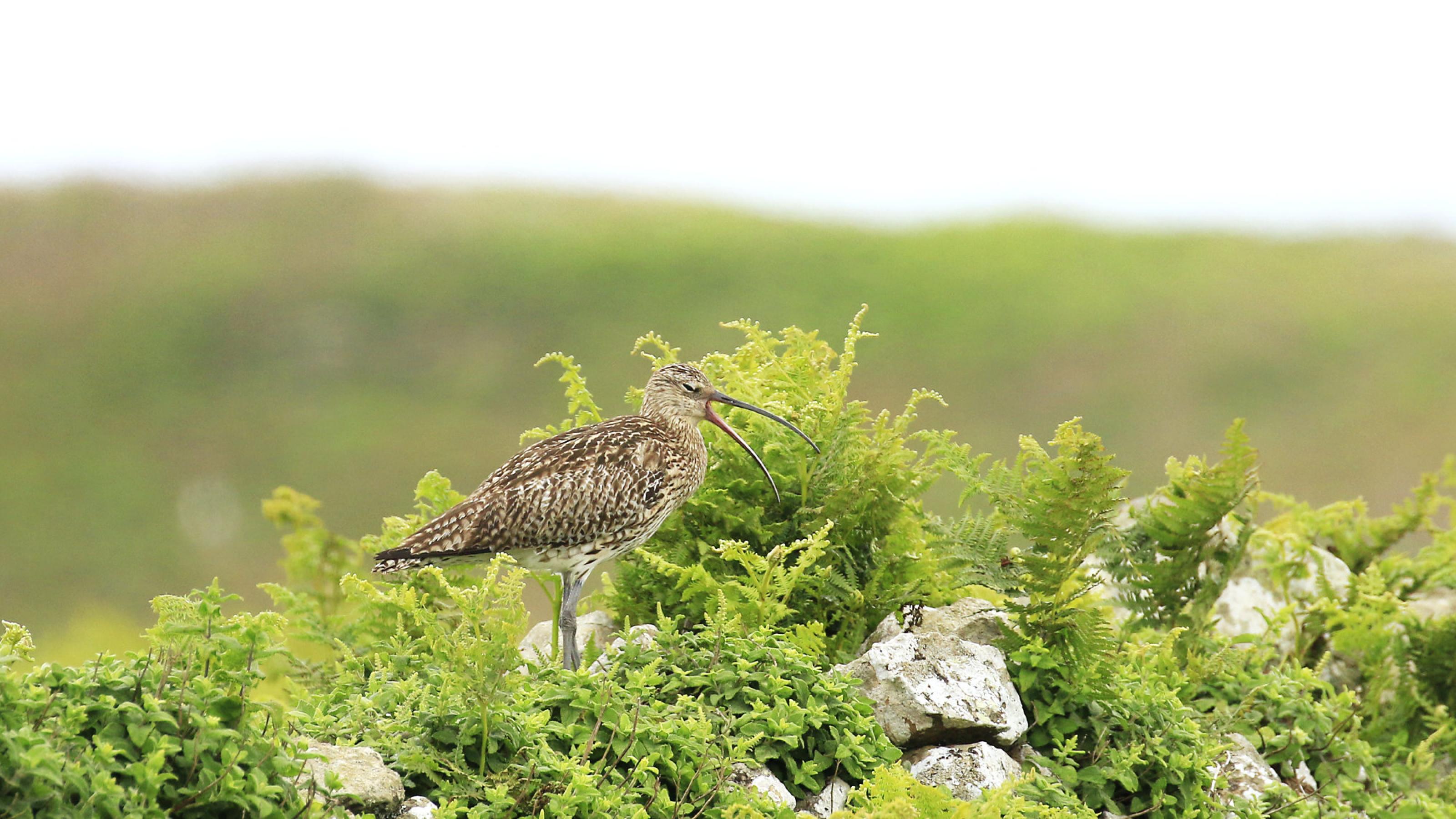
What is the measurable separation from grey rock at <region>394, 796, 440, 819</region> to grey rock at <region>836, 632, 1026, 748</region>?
195 centimetres

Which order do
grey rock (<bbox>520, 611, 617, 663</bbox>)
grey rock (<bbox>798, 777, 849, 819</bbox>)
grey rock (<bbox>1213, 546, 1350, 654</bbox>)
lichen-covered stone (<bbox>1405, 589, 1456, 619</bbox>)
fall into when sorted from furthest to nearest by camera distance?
lichen-covered stone (<bbox>1405, 589, 1456, 619</bbox>), grey rock (<bbox>1213, 546, 1350, 654</bbox>), grey rock (<bbox>520, 611, 617, 663</bbox>), grey rock (<bbox>798, 777, 849, 819</bbox>)

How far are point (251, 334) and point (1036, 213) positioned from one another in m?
27.3

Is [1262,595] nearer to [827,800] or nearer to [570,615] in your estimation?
[827,800]

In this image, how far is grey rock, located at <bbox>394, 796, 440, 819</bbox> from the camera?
14.4ft

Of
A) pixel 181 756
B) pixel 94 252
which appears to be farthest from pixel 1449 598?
pixel 94 252

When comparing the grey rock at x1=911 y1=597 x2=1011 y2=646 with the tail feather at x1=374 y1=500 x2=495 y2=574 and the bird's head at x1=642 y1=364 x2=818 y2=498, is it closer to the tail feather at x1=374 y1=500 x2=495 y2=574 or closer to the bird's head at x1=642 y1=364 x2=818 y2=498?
the bird's head at x1=642 y1=364 x2=818 y2=498

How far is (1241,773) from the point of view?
6027mm

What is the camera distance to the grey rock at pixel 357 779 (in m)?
4.19

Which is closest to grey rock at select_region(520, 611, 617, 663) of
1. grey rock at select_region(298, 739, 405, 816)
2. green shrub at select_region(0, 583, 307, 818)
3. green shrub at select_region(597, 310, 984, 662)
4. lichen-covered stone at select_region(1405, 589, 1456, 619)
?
green shrub at select_region(597, 310, 984, 662)

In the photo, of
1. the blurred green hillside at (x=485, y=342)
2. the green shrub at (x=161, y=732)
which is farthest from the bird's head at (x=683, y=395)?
the blurred green hillside at (x=485, y=342)

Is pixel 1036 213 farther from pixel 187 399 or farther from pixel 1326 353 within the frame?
pixel 187 399

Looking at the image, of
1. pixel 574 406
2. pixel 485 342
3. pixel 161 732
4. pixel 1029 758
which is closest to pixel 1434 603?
pixel 1029 758

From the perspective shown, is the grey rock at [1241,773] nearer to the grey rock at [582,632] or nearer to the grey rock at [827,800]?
the grey rock at [827,800]

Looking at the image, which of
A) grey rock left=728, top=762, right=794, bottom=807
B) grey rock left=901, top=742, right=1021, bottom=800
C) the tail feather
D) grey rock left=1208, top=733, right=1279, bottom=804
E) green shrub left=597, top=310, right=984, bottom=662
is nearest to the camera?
grey rock left=728, top=762, right=794, bottom=807
